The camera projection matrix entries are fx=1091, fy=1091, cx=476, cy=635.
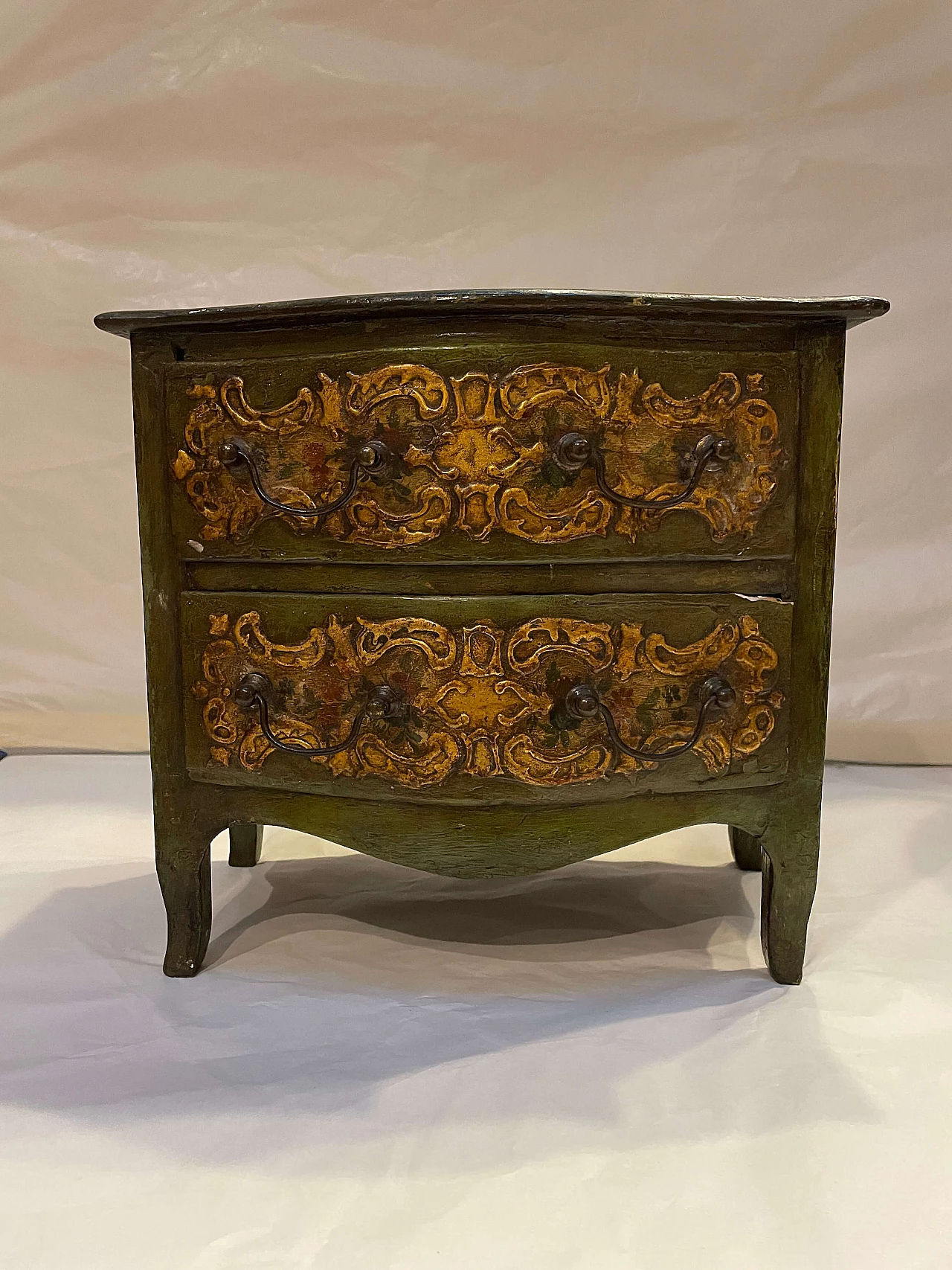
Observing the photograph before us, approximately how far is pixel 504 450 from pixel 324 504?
0.84ft

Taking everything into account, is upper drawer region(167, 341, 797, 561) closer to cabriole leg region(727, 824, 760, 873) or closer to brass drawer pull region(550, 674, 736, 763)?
brass drawer pull region(550, 674, 736, 763)

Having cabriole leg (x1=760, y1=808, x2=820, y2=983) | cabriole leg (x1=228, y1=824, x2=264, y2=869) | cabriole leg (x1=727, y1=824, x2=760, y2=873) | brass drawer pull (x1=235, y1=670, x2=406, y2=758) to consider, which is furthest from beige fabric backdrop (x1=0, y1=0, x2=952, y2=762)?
brass drawer pull (x1=235, y1=670, x2=406, y2=758)

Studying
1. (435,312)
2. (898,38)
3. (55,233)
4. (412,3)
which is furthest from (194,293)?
(898,38)

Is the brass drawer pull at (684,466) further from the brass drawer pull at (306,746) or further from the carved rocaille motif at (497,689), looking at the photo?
the brass drawer pull at (306,746)

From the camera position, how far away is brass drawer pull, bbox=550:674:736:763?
1.47m

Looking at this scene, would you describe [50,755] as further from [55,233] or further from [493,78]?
[493,78]

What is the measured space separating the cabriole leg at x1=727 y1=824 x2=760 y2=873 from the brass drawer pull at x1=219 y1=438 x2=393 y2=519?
1.07 m

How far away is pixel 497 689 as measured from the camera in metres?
1.48

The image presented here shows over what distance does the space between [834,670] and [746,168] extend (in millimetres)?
1266

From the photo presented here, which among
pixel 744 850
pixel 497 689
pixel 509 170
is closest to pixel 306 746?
pixel 497 689

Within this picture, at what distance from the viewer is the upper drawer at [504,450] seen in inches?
56.2

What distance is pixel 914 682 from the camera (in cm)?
283

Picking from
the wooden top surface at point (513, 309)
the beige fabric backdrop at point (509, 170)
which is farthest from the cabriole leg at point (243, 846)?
the beige fabric backdrop at point (509, 170)

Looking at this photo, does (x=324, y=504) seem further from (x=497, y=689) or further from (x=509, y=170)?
(x=509, y=170)
